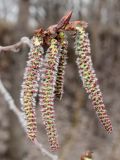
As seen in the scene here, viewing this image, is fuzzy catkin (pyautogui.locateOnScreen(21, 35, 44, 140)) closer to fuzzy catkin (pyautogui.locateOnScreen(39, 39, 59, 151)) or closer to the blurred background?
fuzzy catkin (pyautogui.locateOnScreen(39, 39, 59, 151))

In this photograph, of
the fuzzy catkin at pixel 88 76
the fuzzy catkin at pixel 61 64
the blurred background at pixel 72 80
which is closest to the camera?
the fuzzy catkin at pixel 88 76

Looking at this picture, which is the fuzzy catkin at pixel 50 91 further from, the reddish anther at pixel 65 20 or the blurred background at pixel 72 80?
the blurred background at pixel 72 80

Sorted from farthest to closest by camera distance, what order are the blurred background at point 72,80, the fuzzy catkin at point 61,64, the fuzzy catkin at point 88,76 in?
the blurred background at point 72,80 → the fuzzy catkin at point 61,64 → the fuzzy catkin at point 88,76

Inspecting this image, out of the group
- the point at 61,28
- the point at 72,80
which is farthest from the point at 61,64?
the point at 72,80

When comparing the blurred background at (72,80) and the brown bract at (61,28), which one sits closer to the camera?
the brown bract at (61,28)

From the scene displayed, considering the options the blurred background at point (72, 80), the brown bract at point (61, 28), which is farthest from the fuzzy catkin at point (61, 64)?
the blurred background at point (72, 80)

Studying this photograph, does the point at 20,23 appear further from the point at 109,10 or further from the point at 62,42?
the point at 62,42

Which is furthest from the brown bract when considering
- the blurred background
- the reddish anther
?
the blurred background

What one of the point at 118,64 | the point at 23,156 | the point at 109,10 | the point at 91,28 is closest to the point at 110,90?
the point at 118,64
